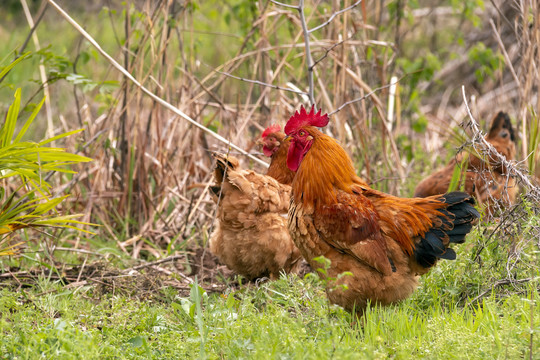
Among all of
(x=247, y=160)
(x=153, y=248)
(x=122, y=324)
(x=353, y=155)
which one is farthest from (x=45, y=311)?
(x=353, y=155)

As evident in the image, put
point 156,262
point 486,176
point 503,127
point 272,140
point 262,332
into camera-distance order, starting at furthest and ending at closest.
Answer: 1. point 503,127
2. point 486,176
3. point 272,140
4. point 156,262
5. point 262,332

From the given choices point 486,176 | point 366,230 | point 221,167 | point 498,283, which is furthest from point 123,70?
point 486,176

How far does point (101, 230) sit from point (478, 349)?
14.6 ft

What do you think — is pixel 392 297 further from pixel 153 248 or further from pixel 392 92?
pixel 392 92

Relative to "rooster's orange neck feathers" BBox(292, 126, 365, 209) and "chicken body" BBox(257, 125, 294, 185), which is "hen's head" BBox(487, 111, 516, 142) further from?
"rooster's orange neck feathers" BBox(292, 126, 365, 209)

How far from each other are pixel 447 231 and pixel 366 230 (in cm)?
57

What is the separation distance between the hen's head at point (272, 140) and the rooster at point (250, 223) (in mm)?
437

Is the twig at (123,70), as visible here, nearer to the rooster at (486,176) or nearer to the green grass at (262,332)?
the green grass at (262,332)

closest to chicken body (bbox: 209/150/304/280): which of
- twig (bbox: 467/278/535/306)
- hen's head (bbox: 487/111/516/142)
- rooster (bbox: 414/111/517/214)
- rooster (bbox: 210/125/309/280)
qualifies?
rooster (bbox: 210/125/309/280)

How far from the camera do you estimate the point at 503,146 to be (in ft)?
22.6

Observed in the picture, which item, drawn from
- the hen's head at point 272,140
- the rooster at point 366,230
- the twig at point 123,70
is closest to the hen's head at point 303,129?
the rooster at point 366,230

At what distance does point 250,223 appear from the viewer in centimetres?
505

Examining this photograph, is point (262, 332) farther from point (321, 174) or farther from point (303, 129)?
point (303, 129)

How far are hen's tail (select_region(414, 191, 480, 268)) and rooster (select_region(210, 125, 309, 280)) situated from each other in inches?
51.7
